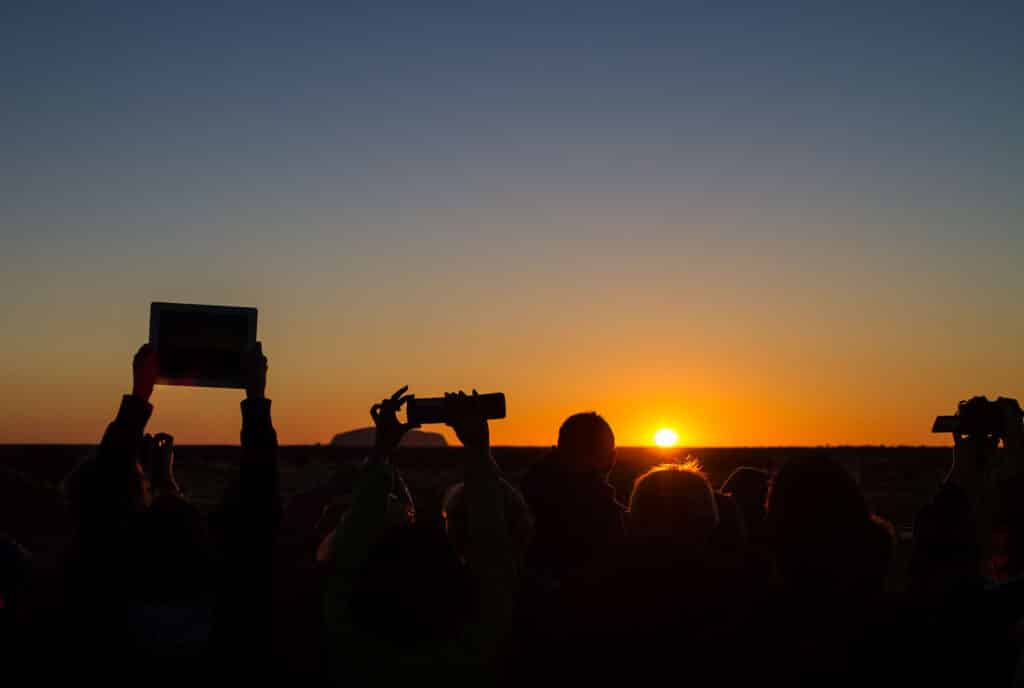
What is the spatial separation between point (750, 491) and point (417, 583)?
7.97 feet

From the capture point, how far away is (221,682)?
14.2ft

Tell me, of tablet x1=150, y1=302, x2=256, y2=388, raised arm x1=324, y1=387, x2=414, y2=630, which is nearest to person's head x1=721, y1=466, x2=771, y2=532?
raised arm x1=324, y1=387, x2=414, y2=630

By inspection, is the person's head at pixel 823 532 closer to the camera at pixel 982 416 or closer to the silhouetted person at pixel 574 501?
the silhouetted person at pixel 574 501

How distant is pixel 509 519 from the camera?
4383 mm

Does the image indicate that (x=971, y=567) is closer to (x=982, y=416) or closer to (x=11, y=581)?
(x=982, y=416)

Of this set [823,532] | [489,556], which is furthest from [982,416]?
[489,556]

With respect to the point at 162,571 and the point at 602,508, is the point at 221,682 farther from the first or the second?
the point at 602,508

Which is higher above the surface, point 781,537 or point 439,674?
point 781,537

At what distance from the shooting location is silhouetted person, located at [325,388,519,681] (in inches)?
155

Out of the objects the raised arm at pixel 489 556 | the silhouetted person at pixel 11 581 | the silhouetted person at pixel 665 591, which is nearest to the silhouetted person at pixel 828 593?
the silhouetted person at pixel 665 591

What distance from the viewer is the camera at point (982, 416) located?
6.24 metres

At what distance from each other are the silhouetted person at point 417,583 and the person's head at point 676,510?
0.52m

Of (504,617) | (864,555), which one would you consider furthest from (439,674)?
(864,555)

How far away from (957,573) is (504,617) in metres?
2.22
